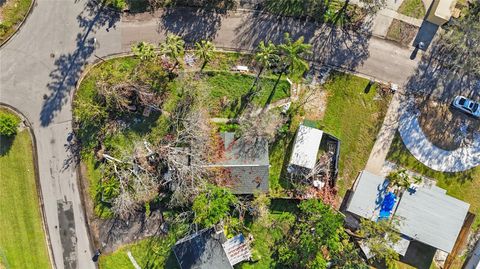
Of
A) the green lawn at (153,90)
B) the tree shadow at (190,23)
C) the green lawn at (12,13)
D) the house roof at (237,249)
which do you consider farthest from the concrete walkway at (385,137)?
the green lawn at (12,13)

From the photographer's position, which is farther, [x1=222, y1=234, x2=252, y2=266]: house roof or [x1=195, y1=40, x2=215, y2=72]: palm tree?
[x1=222, y1=234, x2=252, y2=266]: house roof

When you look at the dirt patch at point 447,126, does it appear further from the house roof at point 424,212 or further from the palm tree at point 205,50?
the palm tree at point 205,50

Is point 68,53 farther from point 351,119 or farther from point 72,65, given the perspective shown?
point 351,119

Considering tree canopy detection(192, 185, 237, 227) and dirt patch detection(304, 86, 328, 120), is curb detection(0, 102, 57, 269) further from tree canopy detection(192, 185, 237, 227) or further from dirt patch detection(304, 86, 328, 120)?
dirt patch detection(304, 86, 328, 120)

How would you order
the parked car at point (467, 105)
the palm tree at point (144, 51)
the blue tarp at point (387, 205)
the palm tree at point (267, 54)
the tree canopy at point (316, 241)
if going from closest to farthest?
the tree canopy at point (316, 241) → the palm tree at point (144, 51) → the palm tree at point (267, 54) → the blue tarp at point (387, 205) → the parked car at point (467, 105)

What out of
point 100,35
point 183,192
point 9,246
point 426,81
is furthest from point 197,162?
point 426,81

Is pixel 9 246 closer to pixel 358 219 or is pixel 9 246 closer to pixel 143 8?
pixel 143 8

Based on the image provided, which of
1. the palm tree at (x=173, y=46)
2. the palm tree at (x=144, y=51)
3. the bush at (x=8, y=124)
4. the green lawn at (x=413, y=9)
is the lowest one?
the bush at (x=8, y=124)

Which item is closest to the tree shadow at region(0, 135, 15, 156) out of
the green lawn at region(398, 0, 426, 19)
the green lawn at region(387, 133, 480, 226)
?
the green lawn at region(387, 133, 480, 226)
